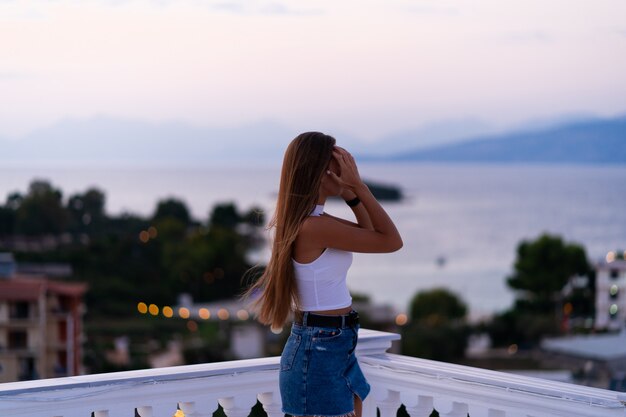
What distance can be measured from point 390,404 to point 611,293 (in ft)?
120

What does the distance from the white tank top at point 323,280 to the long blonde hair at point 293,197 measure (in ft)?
0.11

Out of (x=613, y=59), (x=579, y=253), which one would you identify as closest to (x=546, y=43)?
(x=579, y=253)

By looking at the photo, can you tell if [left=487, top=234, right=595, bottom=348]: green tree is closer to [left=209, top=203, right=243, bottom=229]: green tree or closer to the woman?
[left=209, top=203, right=243, bottom=229]: green tree

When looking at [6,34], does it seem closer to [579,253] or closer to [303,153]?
[579,253]

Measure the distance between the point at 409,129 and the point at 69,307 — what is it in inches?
1537

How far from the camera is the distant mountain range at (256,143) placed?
128ft

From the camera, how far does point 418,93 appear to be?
173 feet

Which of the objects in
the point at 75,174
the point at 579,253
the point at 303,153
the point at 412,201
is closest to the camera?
the point at 303,153

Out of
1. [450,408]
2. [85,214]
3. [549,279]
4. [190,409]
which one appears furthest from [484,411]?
[549,279]

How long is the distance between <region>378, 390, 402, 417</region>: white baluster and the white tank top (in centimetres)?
76

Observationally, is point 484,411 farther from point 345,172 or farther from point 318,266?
point 345,172

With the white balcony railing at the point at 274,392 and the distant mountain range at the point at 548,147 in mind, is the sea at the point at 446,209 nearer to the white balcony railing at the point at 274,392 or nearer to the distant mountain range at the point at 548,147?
the distant mountain range at the point at 548,147

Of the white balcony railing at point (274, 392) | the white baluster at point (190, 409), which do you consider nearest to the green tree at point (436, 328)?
the white balcony railing at point (274, 392)

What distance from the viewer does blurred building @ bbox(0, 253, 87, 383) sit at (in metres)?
22.8
